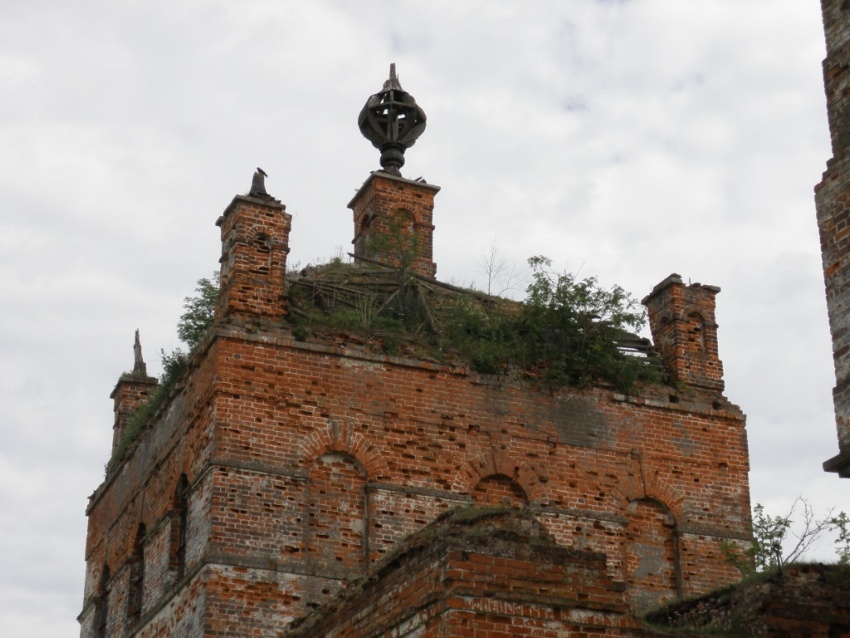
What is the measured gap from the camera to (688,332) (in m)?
21.1

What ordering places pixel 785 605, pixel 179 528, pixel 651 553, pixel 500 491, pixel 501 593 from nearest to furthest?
pixel 501 593 → pixel 785 605 → pixel 179 528 → pixel 500 491 → pixel 651 553

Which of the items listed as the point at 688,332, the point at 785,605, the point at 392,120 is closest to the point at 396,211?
the point at 392,120

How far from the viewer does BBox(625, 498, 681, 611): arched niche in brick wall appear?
754 inches

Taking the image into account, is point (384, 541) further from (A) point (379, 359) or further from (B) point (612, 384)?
(B) point (612, 384)

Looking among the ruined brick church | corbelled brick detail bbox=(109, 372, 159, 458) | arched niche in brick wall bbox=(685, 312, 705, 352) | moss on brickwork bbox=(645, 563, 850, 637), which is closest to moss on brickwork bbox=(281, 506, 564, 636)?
moss on brickwork bbox=(645, 563, 850, 637)

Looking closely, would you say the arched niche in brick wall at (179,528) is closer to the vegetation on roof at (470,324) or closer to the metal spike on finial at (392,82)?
the vegetation on roof at (470,324)

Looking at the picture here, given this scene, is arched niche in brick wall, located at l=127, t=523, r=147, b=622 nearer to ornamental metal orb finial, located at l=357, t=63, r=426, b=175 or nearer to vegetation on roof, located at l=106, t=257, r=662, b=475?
vegetation on roof, located at l=106, t=257, r=662, b=475

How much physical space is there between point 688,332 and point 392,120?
21.7 feet

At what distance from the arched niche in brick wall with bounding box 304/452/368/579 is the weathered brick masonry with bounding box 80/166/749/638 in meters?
0.02

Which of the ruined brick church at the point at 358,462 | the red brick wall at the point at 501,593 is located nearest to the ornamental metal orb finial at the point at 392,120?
the ruined brick church at the point at 358,462

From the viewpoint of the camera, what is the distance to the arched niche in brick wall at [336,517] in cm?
1762

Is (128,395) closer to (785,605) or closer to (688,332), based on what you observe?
(688,332)

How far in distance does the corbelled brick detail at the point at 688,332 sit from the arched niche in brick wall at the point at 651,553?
6.86ft

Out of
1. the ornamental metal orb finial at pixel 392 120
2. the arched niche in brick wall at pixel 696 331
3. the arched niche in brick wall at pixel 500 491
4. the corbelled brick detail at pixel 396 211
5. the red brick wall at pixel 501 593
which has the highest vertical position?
the ornamental metal orb finial at pixel 392 120
